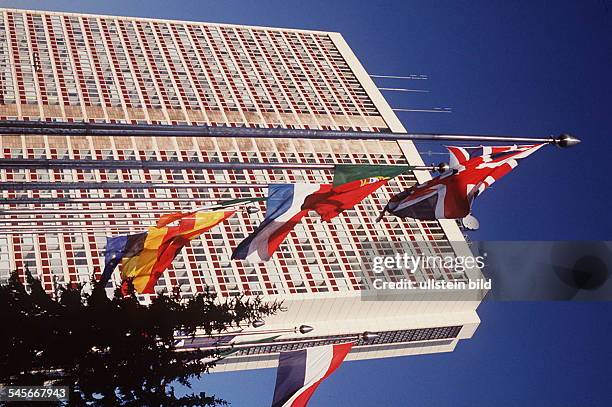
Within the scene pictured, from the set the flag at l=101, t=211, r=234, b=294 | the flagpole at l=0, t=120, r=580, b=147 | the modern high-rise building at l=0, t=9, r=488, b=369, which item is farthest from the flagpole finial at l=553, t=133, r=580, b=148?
the modern high-rise building at l=0, t=9, r=488, b=369

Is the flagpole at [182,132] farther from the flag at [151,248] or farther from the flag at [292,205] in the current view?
the flag at [151,248]

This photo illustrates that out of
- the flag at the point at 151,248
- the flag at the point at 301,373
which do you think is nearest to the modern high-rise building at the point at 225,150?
the flag at the point at 151,248

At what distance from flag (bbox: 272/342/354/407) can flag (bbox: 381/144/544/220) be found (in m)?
6.75

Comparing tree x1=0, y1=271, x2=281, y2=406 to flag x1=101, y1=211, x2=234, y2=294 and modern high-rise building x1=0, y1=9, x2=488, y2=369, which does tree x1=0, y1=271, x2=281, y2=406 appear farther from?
modern high-rise building x1=0, y1=9, x2=488, y2=369

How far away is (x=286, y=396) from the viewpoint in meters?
32.2

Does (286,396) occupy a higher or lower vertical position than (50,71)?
higher

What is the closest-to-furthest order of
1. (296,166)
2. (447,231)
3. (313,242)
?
(296,166), (313,242), (447,231)

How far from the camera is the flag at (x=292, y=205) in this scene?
29.3 meters

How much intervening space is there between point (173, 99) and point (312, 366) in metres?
70.0

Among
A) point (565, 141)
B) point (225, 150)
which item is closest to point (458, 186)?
point (565, 141)

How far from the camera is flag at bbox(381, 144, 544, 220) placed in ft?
98.6

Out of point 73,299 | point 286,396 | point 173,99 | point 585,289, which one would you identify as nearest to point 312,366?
point 286,396

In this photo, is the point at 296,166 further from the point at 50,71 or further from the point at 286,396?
the point at 50,71

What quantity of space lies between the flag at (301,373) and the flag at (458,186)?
675cm
